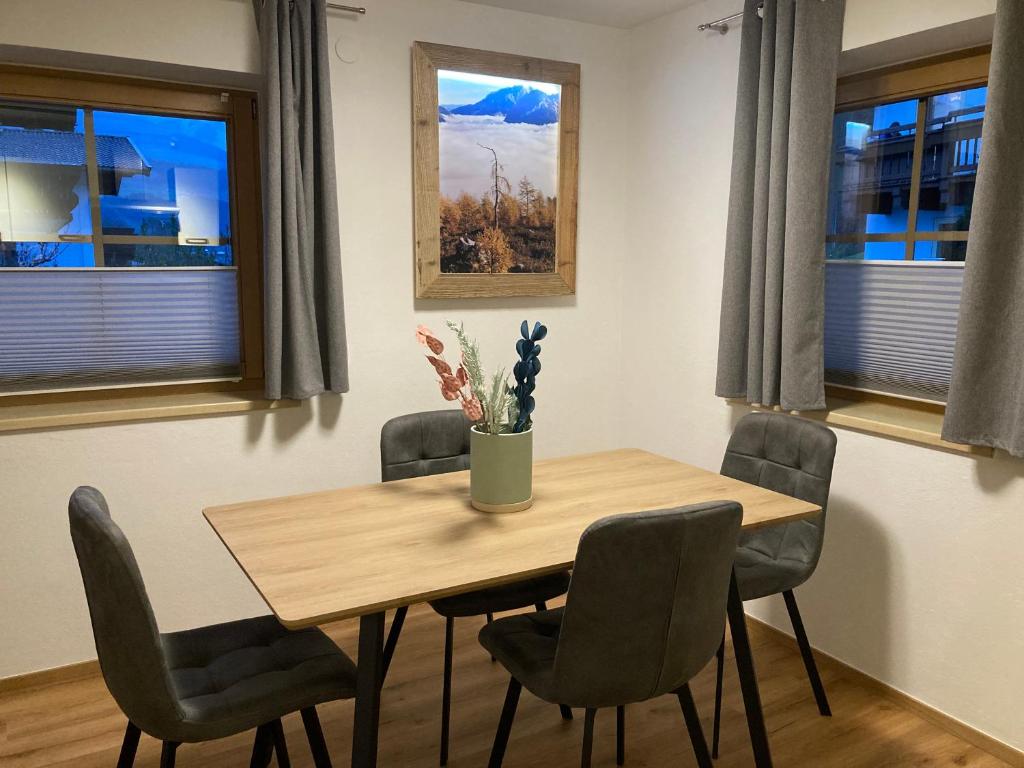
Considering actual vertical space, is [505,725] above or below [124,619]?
below

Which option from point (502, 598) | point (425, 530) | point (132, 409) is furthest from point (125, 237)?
point (502, 598)

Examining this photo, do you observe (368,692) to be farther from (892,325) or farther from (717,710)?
(892,325)

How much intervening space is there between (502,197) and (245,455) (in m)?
1.55

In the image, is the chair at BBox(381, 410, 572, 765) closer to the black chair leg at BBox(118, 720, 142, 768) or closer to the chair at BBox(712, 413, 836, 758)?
the chair at BBox(712, 413, 836, 758)

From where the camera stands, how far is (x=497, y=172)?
3.62 metres

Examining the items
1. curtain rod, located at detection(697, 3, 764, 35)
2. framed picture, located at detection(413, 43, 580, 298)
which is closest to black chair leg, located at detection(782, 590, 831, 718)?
framed picture, located at detection(413, 43, 580, 298)

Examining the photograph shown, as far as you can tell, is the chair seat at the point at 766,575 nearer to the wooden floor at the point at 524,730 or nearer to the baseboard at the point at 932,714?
the wooden floor at the point at 524,730

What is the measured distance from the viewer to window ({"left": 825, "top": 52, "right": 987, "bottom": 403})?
109 inches

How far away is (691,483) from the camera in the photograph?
2.48 m

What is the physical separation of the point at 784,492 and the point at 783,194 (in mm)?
1069

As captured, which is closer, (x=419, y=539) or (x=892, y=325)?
(x=419, y=539)

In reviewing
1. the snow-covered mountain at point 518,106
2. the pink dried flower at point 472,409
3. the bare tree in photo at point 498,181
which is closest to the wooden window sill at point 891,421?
the pink dried flower at point 472,409

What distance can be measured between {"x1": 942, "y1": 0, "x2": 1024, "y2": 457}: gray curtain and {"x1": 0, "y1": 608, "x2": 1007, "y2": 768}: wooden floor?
99 cm

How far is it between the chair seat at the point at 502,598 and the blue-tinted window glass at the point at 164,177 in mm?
1756
